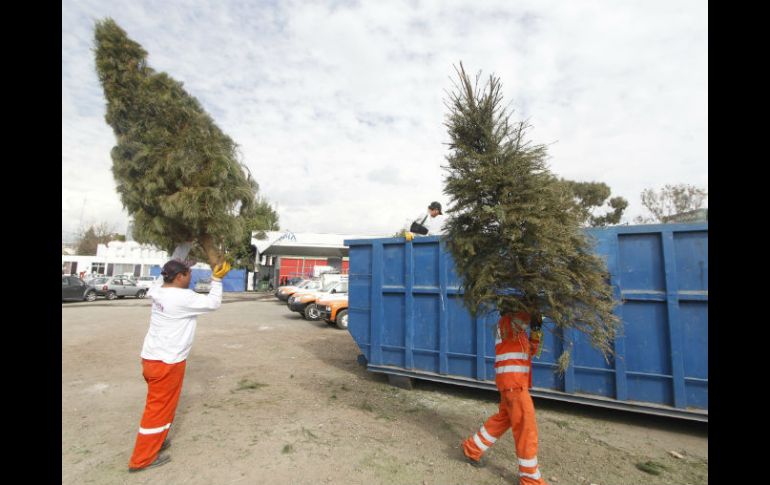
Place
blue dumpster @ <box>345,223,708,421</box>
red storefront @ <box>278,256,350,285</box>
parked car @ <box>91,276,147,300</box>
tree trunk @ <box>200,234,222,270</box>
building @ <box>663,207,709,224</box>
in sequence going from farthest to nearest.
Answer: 1. red storefront @ <box>278,256,350,285</box>
2. parked car @ <box>91,276,147,300</box>
3. building @ <box>663,207,709,224</box>
4. blue dumpster @ <box>345,223,708,421</box>
5. tree trunk @ <box>200,234,222,270</box>

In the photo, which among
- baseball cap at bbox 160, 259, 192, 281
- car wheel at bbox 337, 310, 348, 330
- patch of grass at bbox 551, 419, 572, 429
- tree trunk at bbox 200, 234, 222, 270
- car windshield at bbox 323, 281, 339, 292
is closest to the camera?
baseball cap at bbox 160, 259, 192, 281

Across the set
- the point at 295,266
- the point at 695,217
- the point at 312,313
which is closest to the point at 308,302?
the point at 312,313

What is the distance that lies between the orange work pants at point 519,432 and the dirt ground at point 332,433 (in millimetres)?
249

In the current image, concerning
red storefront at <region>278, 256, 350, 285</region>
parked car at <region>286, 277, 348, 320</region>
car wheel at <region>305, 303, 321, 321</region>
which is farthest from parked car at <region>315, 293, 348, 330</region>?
red storefront at <region>278, 256, 350, 285</region>

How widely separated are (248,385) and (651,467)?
4.98m

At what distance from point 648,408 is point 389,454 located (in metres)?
2.83

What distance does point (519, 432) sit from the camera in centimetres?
308

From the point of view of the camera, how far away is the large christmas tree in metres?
3.87

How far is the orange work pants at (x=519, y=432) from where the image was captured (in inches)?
118

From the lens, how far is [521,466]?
3.02 metres

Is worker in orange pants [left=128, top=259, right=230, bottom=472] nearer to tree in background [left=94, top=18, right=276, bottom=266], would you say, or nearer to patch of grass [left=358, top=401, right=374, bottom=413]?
tree in background [left=94, top=18, right=276, bottom=266]

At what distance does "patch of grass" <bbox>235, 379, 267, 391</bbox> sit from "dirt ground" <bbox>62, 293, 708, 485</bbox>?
6 cm

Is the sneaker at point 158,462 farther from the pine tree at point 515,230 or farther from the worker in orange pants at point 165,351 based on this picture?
the pine tree at point 515,230

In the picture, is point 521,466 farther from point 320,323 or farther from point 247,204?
point 320,323
